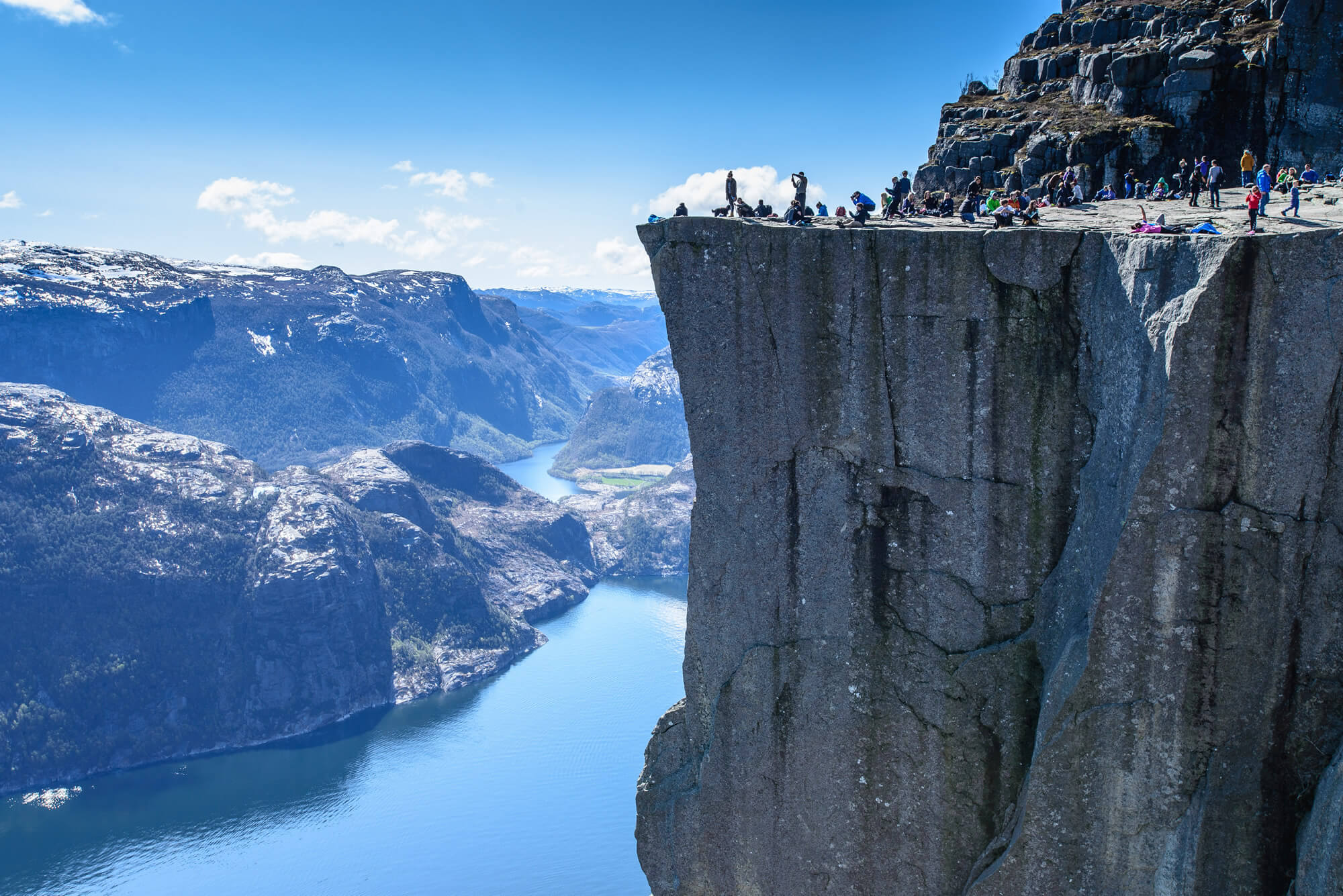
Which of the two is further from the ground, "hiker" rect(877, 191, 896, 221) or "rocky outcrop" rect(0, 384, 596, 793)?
"hiker" rect(877, 191, 896, 221)

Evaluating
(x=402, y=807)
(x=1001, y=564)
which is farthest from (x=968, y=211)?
(x=402, y=807)

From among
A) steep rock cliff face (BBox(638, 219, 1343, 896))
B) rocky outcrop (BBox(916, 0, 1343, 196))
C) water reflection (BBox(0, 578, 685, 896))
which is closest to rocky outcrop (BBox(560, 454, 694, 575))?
water reflection (BBox(0, 578, 685, 896))

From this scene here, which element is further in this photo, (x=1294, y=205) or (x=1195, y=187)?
(x=1195, y=187)

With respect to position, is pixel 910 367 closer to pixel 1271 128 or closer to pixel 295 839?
pixel 1271 128

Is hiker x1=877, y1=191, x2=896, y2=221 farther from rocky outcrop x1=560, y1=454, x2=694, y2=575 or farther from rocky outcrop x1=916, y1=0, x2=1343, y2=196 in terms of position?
rocky outcrop x1=560, y1=454, x2=694, y2=575

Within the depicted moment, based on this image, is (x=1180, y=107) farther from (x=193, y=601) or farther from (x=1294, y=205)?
(x=193, y=601)

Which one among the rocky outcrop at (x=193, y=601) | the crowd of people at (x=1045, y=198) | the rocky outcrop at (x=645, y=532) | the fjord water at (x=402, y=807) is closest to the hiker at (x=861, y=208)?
the crowd of people at (x=1045, y=198)
